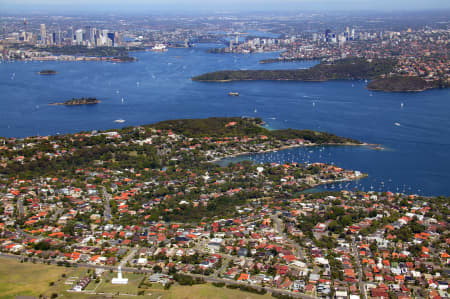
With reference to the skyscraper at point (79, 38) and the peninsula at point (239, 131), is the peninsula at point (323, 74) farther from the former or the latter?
the skyscraper at point (79, 38)

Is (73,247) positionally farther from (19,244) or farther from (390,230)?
(390,230)

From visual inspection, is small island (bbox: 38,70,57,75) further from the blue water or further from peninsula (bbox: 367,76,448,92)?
peninsula (bbox: 367,76,448,92)

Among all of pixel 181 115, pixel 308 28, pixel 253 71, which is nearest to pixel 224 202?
pixel 181 115

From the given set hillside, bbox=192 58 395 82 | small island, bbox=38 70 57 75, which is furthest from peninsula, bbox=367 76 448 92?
small island, bbox=38 70 57 75

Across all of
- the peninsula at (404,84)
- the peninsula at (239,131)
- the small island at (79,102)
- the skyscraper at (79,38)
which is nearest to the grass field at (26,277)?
the peninsula at (239,131)

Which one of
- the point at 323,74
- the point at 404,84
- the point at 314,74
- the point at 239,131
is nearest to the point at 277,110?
the point at 239,131

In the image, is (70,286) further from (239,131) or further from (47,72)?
(47,72)

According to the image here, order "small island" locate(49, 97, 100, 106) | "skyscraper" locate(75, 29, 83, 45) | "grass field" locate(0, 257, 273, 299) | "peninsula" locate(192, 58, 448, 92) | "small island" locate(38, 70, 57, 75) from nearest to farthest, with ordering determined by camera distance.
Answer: "grass field" locate(0, 257, 273, 299) < "small island" locate(49, 97, 100, 106) < "peninsula" locate(192, 58, 448, 92) < "small island" locate(38, 70, 57, 75) < "skyscraper" locate(75, 29, 83, 45)
